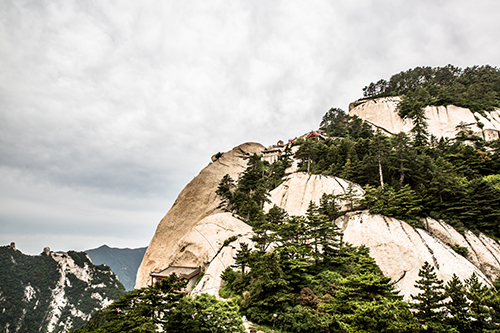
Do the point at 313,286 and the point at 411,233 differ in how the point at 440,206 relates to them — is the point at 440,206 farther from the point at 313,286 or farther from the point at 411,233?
the point at 313,286

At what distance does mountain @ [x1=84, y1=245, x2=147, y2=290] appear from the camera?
15562 cm

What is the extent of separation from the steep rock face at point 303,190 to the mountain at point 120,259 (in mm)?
146856

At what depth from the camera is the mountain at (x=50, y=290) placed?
5172cm

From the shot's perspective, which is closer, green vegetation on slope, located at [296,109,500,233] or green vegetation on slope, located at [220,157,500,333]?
green vegetation on slope, located at [220,157,500,333]

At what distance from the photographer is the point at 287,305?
15.5 metres

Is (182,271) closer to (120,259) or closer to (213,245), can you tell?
(213,245)

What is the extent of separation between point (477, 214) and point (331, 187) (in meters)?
13.9

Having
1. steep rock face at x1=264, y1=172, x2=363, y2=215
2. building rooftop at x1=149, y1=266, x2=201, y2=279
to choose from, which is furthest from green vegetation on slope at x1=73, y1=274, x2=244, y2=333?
steep rock face at x1=264, y1=172, x2=363, y2=215

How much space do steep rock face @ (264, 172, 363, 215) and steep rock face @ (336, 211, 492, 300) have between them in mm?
6338

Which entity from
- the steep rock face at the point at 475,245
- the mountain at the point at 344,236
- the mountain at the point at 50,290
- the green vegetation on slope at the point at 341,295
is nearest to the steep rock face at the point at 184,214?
the mountain at the point at 344,236

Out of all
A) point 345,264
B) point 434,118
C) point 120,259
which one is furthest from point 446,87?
point 120,259

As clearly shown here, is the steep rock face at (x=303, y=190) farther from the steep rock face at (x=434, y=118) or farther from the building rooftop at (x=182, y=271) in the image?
the steep rock face at (x=434, y=118)

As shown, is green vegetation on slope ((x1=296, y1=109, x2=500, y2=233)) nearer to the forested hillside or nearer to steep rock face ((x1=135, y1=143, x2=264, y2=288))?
the forested hillside

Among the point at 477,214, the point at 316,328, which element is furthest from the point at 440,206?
the point at 316,328
